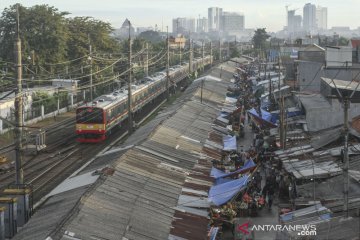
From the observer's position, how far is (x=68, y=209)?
537 inches

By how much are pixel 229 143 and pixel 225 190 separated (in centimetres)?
907

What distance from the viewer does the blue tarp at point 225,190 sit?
56.0 ft

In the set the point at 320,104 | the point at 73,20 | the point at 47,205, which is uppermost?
the point at 73,20

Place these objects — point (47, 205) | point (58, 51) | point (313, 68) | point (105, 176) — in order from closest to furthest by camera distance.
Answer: point (47, 205), point (105, 176), point (313, 68), point (58, 51)

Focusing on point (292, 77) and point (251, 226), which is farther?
point (292, 77)

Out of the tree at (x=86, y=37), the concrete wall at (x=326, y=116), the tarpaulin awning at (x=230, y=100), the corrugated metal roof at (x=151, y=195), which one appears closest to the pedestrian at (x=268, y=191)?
the corrugated metal roof at (x=151, y=195)

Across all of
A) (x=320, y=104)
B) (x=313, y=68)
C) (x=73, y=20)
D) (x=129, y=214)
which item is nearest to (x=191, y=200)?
(x=129, y=214)

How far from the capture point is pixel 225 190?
17.7m

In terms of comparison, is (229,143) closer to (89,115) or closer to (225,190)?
(89,115)

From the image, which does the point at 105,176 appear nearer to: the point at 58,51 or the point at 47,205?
the point at 47,205

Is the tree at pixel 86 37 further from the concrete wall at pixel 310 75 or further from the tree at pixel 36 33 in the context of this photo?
the concrete wall at pixel 310 75

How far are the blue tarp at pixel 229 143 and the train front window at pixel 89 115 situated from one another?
22.8ft

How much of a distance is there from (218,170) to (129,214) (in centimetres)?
746

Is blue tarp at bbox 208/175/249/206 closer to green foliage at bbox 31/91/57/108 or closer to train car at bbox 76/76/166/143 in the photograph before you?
train car at bbox 76/76/166/143
